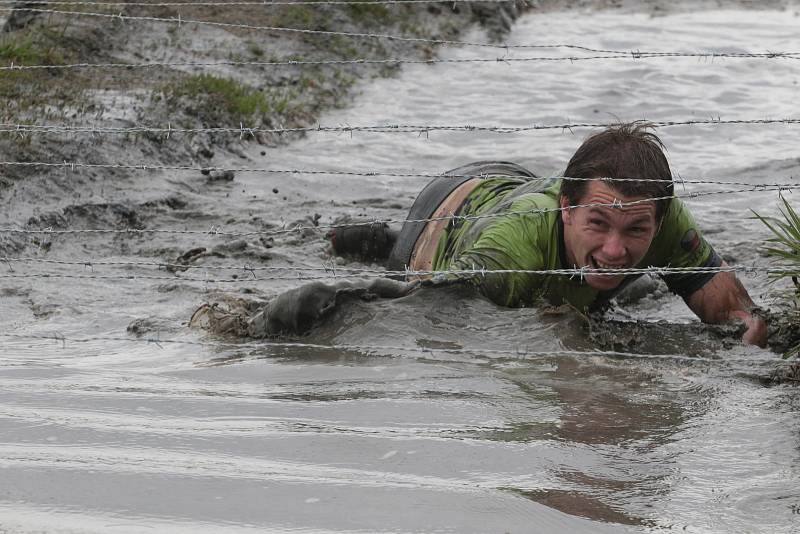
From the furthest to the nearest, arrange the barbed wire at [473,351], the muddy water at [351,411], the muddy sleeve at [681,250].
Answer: the muddy sleeve at [681,250], the barbed wire at [473,351], the muddy water at [351,411]

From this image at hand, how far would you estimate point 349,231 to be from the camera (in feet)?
28.1

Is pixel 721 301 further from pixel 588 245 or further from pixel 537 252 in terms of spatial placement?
pixel 537 252

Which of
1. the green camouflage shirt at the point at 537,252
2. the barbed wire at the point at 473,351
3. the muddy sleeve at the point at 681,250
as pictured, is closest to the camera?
the barbed wire at the point at 473,351

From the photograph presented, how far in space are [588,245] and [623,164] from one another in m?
0.41

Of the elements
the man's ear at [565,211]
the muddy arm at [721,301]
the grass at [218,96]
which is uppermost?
the grass at [218,96]

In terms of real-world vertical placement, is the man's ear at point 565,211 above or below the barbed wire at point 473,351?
above

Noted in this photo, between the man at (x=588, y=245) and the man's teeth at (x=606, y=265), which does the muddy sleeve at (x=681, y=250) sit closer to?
the man at (x=588, y=245)

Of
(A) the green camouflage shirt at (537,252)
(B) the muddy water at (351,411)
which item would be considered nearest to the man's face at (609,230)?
(A) the green camouflage shirt at (537,252)

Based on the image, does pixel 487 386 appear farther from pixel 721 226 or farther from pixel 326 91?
pixel 326 91

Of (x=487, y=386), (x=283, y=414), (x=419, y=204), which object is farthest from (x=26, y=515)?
(x=419, y=204)

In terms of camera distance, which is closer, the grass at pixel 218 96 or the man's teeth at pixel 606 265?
the man's teeth at pixel 606 265

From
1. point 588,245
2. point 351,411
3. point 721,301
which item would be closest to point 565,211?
point 588,245

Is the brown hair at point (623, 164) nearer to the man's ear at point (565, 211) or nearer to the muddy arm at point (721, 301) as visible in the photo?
the man's ear at point (565, 211)

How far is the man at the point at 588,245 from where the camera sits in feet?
19.8
